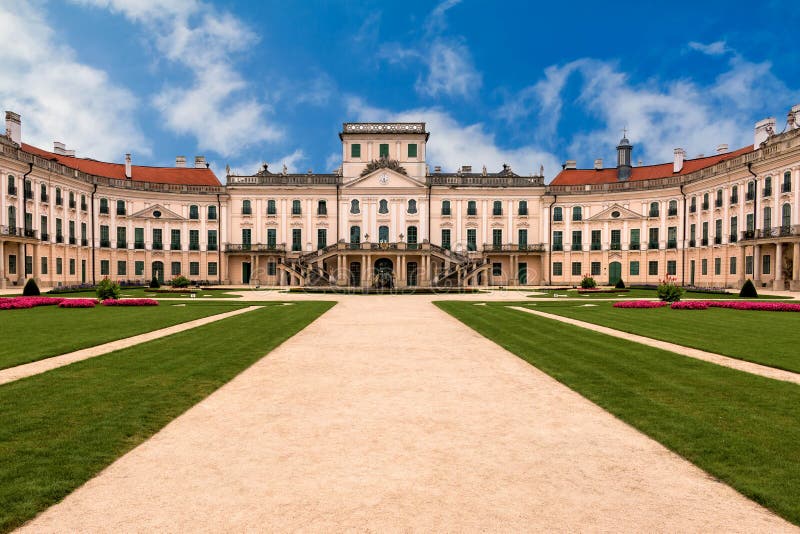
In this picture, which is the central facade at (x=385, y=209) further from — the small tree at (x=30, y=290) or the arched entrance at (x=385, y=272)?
the small tree at (x=30, y=290)

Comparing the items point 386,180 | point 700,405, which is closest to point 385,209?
point 386,180

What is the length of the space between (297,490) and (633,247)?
63219 millimetres

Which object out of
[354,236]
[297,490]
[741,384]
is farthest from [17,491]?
[354,236]

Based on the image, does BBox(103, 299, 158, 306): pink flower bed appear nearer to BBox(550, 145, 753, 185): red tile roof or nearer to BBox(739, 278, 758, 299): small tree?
BBox(739, 278, 758, 299): small tree

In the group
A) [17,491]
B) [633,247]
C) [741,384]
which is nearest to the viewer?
[17,491]

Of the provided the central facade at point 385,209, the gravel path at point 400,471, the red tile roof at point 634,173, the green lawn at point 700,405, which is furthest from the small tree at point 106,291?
the red tile roof at point 634,173

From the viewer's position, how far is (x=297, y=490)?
4773 millimetres

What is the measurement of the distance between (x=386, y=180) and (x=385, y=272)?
1160cm

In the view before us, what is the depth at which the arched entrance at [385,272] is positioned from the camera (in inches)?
2119

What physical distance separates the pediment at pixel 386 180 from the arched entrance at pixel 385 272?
942 centimetres

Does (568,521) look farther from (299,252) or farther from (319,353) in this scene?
(299,252)

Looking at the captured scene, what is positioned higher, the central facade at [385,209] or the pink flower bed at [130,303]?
the central facade at [385,209]

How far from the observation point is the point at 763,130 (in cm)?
4984

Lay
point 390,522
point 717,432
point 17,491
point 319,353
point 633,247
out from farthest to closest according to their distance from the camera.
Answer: point 633,247 < point 319,353 < point 717,432 < point 17,491 < point 390,522
